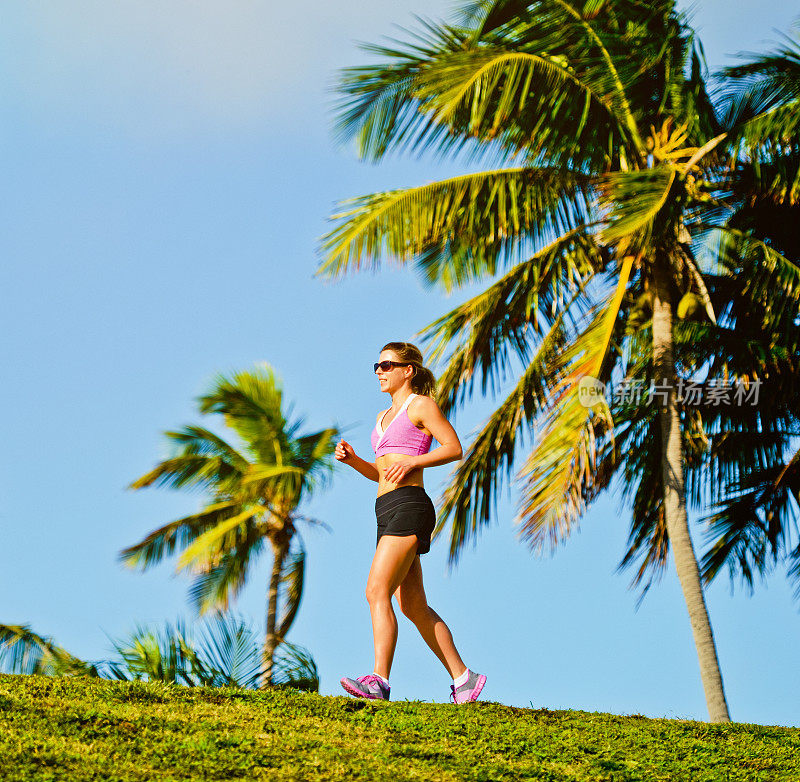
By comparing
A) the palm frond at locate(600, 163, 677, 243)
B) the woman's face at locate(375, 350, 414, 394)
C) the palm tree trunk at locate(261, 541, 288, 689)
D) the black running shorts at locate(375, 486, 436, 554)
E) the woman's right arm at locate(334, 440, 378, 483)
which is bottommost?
the black running shorts at locate(375, 486, 436, 554)

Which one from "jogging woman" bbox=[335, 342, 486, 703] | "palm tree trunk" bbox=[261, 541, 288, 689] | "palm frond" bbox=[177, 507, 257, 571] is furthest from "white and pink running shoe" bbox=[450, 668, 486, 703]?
"palm frond" bbox=[177, 507, 257, 571]

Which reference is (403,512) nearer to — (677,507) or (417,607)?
(417,607)

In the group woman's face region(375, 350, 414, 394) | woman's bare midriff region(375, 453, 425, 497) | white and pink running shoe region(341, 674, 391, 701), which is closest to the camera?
white and pink running shoe region(341, 674, 391, 701)

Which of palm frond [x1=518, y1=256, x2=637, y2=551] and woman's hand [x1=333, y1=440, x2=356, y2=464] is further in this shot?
palm frond [x1=518, y1=256, x2=637, y2=551]

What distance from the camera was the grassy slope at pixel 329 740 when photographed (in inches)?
153

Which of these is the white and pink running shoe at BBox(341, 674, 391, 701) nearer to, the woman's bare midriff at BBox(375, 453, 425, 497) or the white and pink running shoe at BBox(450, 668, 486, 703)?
the white and pink running shoe at BBox(450, 668, 486, 703)

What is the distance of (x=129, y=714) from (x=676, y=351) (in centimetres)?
771

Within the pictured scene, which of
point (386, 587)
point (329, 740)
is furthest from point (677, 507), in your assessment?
point (329, 740)

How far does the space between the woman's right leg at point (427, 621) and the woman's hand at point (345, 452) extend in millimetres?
708

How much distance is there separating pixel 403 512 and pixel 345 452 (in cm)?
51

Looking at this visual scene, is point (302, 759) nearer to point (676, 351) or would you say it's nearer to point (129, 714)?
point (129, 714)

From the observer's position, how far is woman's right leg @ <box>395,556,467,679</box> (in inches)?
223

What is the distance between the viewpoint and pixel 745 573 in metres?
12.4

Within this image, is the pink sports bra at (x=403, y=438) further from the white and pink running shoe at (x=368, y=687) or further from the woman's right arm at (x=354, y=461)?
the white and pink running shoe at (x=368, y=687)
